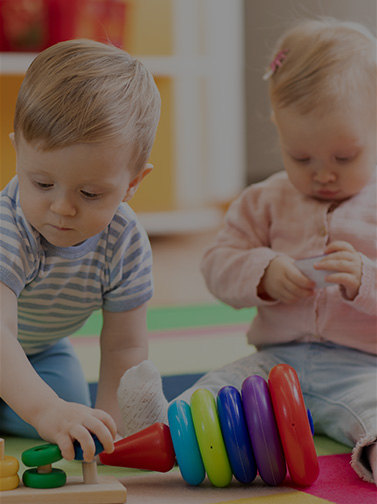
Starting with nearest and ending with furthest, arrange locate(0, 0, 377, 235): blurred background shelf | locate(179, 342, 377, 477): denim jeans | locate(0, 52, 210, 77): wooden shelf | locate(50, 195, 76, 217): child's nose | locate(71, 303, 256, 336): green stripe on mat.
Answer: locate(50, 195, 76, 217): child's nose → locate(179, 342, 377, 477): denim jeans → locate(71, 303, 256, 336): green stripe on mat → locate(0, 52, 210, 77): wooden shelf → locate(0, 0, 377, 235): blurred background shelf

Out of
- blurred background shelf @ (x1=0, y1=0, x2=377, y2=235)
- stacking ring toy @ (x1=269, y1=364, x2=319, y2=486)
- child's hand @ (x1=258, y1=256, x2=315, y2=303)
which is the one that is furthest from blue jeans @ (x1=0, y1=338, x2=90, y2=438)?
blurred background shelf @ (x1=0, y1=0, x2=377, y2=235)

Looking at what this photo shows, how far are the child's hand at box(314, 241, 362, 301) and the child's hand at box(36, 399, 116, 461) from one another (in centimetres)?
36

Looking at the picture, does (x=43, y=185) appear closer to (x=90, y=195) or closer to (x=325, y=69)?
(x=90, y=195)

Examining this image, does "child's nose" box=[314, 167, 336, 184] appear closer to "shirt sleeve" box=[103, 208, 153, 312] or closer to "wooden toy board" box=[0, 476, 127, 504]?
"shirt sleeve" box=[103, 208, 153, 312]

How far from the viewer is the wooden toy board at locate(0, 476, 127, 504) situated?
0.68 metres

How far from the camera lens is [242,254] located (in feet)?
3.54

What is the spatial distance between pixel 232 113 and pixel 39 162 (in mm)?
2435

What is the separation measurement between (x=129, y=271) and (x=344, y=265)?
251 millimetres

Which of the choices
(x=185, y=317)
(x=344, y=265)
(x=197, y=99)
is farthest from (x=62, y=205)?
(x=197, y=99)

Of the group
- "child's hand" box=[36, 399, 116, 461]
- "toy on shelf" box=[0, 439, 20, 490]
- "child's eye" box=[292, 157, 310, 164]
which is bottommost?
"toy on shelf" box=[0, 439, 20, 490]

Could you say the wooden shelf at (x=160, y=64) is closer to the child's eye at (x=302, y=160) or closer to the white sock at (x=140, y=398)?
the child's eye at (x=302, y=160)

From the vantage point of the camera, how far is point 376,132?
1033 millimetres

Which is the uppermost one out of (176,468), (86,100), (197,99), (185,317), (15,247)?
(86,100)

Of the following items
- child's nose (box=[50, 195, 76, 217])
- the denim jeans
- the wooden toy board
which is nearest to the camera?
the wooden toy board
